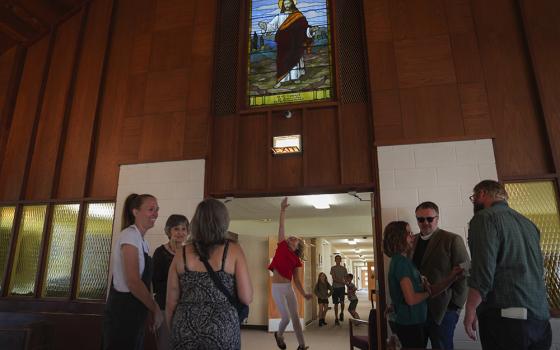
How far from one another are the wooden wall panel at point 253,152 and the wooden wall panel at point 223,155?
74 mm

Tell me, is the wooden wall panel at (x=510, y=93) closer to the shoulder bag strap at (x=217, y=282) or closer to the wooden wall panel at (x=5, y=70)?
the shoulder bag strap at (x=217, y=282)

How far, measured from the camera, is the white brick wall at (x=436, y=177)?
340 centimetres

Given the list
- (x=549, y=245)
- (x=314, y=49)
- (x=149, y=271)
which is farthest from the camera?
(x=314, y=49)

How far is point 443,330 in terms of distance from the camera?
2.48 m

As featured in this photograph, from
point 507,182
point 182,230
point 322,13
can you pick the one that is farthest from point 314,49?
point 182,230

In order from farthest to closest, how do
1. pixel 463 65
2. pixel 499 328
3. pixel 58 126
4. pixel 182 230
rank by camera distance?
pixel 58 126
pixel 463 65
pixel 182 230
pixel 499 328

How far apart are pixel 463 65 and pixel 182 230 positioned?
10.6ft

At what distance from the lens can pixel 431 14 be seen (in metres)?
4.04

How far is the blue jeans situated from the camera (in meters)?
2.44

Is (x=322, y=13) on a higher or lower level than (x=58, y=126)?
higher

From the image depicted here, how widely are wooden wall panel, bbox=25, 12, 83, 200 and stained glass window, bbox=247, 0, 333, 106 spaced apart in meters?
2.52

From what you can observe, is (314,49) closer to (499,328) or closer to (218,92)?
(218,92)

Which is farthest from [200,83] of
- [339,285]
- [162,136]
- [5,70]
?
[339,285]

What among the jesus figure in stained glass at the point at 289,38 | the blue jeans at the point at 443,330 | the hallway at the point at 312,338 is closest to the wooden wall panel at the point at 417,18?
the jesus figure in stained glass at the point at 289,38
